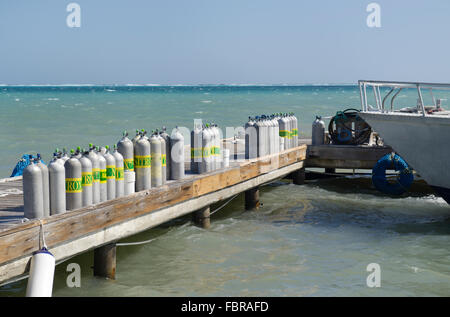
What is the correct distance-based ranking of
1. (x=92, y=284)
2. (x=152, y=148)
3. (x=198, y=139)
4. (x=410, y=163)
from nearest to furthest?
(x=92, y=284)
(x=152, y=148)
(x=198, y=139)
(x=410, y=163)

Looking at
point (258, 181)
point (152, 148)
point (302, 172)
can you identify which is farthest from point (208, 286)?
point (302, 172)

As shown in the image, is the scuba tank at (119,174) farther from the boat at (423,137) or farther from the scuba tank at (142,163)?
the boat at (423,137)

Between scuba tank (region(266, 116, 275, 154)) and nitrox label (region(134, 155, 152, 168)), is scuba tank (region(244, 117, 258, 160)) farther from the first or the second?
nitrox label (region(134, 155, 152, 168))

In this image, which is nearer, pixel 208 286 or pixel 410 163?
pixel 208 286

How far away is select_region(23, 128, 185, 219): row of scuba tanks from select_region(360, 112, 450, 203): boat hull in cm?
442

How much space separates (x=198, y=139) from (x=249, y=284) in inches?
105

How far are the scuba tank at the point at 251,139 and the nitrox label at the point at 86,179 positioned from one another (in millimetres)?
4634

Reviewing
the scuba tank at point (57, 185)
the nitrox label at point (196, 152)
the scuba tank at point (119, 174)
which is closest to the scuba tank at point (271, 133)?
the nitrox label at point (196, 152)

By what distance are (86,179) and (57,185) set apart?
45 cm

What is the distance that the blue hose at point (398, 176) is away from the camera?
41.8 ft

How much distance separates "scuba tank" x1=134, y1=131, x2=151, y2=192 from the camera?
303 inches
